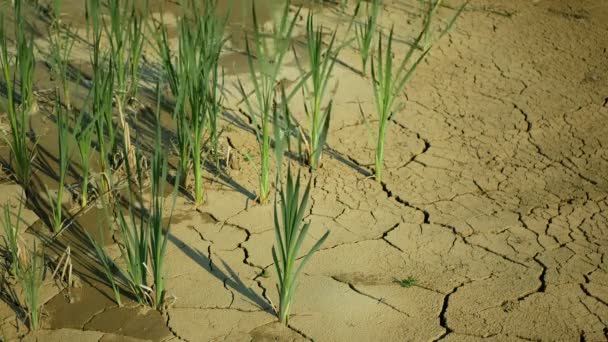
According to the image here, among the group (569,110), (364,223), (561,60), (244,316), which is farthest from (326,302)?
(561,60)

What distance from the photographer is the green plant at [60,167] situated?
12.0 ft

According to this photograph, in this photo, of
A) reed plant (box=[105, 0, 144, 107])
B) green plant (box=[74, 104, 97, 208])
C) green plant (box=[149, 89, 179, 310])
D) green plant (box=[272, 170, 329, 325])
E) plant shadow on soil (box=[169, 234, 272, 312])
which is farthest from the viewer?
reed plant (box=[105, 0, 144, 107])

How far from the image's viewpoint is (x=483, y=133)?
4.73m

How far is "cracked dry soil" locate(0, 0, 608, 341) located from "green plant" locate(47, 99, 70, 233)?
0.12 meters

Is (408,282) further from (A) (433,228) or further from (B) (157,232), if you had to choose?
(B) (157,232)

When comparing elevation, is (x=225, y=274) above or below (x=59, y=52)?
below

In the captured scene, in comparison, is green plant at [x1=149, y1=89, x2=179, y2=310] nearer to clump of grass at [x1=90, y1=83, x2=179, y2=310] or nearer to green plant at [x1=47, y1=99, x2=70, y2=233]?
clump of grass at [x1=90, y1=83, x2=179, y2=310]

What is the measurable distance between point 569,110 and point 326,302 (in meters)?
1.94

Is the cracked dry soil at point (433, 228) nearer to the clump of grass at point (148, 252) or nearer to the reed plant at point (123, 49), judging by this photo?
the clump of grass at point (148, 252)

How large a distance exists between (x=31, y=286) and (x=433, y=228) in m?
1.60

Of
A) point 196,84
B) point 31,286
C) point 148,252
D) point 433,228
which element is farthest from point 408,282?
point 31,286

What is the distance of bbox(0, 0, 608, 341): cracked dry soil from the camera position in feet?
11.4

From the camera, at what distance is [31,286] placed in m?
3.27

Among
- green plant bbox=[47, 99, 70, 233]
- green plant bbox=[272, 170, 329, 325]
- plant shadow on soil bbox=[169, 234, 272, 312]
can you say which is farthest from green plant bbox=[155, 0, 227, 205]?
green plant bbox=[272, 170, 329, 325]
